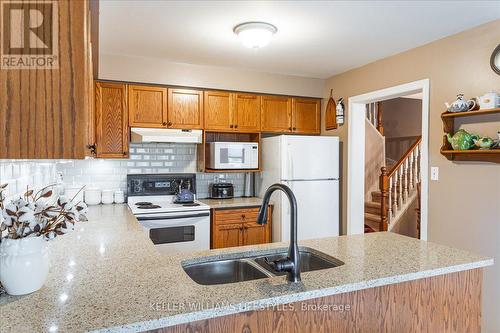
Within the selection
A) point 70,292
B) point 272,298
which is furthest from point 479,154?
point 70,292

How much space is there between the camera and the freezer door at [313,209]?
3711mm

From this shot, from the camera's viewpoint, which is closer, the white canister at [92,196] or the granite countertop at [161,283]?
the granite countertop at [161,283]

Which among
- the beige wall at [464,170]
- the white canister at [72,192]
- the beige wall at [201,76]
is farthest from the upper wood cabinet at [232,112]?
the beige wall at [464,170]

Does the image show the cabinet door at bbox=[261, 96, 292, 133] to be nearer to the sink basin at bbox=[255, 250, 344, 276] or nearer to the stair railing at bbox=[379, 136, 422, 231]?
the stair railing at bbox=[379, 136, 422, 231]

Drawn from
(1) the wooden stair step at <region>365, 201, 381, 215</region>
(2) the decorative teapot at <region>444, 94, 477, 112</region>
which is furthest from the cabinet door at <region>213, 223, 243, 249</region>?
(1) the wooden stair step at <region>365, 201, 381, 215</region>

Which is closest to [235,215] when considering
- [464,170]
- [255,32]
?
[255,32]

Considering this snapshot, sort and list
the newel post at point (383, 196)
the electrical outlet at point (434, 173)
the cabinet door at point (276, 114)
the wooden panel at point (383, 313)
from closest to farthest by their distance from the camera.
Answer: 1. the wooden panel at point (383, 313)
2. the electrical outlet at point (434, 173)
3. the cabinet door at point (276, 114)
4. the newel post at point (383, 196)

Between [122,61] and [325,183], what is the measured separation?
100 inches

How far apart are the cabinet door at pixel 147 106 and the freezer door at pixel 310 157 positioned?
4.44ft

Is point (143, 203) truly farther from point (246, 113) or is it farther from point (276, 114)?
point (276, 114)

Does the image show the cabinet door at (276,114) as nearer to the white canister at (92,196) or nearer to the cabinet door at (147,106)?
the cabinet door at (147,106)

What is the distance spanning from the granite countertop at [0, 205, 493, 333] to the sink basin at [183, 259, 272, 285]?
0.16ft

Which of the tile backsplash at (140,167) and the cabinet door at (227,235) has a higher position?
the tile backsplash at (140,167)

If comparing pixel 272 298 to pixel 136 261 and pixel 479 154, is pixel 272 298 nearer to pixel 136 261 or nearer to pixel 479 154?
pixel 136 261
